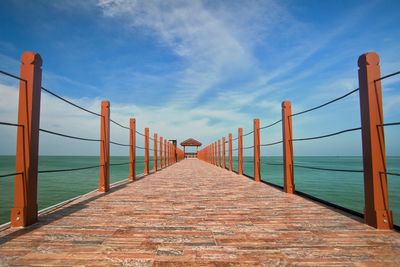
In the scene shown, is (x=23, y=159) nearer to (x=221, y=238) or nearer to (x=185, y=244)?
(x=185, y=244)

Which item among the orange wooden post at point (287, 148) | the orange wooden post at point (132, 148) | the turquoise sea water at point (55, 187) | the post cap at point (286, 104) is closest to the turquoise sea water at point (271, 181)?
the turquoise sea water at point (55, 187)

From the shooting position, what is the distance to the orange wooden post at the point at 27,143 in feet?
5.54

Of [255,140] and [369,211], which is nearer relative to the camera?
[369,211]

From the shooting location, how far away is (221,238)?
1402mm

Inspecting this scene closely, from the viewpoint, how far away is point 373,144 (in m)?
1.68

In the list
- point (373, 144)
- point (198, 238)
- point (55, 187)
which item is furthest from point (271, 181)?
point (198, 238)

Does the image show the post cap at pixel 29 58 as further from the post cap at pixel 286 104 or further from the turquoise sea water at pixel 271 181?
the turquoise sea water at pixel 271 181

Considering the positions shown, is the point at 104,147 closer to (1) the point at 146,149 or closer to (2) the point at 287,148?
(2) the point at 287,148

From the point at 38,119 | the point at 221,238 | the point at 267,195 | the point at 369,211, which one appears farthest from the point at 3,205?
the point at 369,211

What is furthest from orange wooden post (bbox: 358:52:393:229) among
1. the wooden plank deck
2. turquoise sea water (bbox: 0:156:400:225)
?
turquoise sea water (bbox: 0:156:400:225)

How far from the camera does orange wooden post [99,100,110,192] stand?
3.19 m

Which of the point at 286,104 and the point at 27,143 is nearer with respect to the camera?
the point at 27,143

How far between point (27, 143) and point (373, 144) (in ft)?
7.59

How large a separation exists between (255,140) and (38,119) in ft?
11.6
